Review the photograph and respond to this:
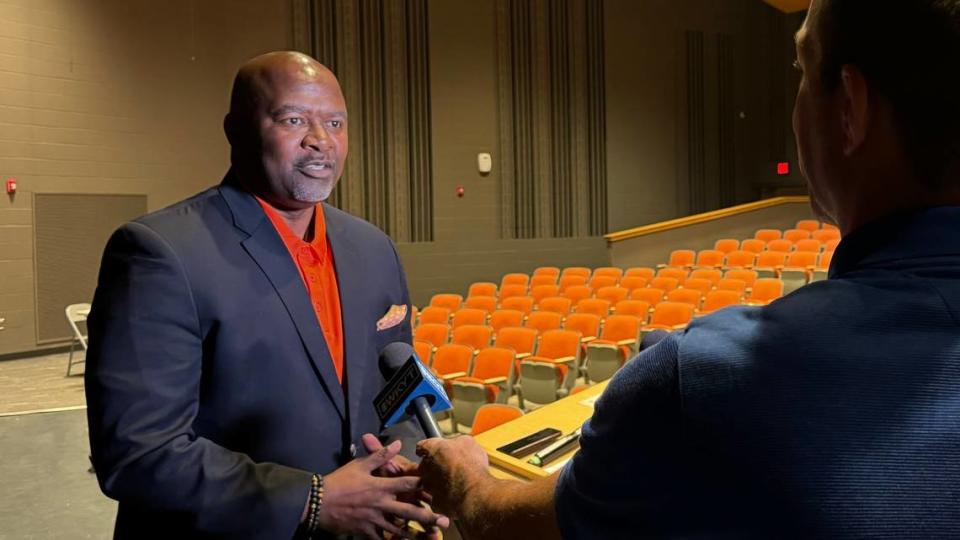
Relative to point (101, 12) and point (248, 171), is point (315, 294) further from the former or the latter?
point (101, 12)

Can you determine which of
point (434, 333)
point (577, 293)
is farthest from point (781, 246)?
point (434, 333)

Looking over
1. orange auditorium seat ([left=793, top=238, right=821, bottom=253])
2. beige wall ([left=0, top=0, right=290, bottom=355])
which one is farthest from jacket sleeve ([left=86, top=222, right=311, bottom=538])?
orange auditorium seat ([left=793, top=238, right=821, bottom=253])

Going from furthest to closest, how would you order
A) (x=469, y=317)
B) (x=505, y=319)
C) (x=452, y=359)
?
(x=469, y=317)
(x=505, y=319)
(x=452, y=359)

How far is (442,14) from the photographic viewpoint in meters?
10.9

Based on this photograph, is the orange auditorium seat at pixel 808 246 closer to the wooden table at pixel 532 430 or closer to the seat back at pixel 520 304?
the seat back at pixel 520 304

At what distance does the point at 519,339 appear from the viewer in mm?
5414

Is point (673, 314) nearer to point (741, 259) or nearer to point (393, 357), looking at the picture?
point (741, 259)

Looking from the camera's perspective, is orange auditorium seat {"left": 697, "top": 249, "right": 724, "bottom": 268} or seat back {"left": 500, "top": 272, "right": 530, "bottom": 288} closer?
seat back {"left": 500, "top": 272, "right": 530, "bottom": 288}

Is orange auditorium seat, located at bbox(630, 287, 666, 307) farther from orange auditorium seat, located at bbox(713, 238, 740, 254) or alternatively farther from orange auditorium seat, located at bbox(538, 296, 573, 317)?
orange auditorium seat, located at bbox(713, 238, 740, 254)

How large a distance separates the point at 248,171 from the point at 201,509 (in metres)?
0.62

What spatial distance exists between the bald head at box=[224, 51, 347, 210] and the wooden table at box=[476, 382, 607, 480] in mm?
1085

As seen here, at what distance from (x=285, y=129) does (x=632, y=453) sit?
923mm

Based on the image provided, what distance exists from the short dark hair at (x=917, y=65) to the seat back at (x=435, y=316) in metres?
6.06

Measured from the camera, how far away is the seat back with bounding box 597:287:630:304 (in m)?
7.18
